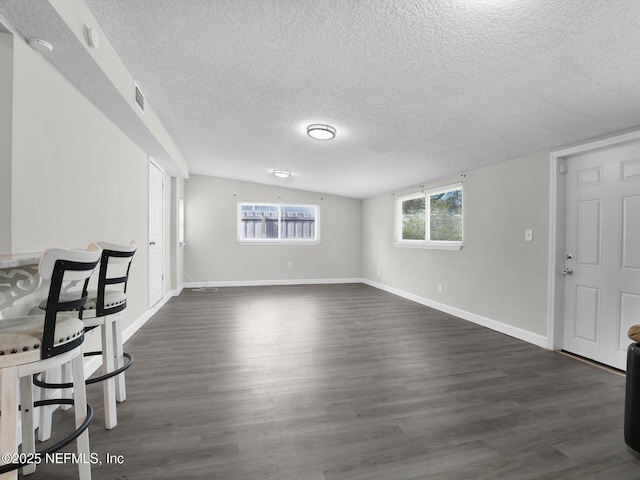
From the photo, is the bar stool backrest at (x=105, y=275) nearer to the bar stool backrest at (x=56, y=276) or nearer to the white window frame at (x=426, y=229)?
the bar stool backrest at (x=56, y=276)

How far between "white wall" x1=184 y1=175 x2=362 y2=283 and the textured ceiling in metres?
3.40

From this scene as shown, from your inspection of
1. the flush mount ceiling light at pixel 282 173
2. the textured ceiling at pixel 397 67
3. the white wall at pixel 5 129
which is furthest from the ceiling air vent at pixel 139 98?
the flush mount ceiling light at pixel 282 173

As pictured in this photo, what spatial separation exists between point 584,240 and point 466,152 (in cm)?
145

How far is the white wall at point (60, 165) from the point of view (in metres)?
1.69

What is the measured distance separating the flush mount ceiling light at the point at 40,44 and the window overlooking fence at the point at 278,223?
17.9ft

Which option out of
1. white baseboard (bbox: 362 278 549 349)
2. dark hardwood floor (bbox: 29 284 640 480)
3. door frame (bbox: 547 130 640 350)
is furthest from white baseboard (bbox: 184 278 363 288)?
door frame (bbox: 547 130 640 350)

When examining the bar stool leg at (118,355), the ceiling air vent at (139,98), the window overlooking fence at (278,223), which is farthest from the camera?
the window overlooking fence at (278,223)

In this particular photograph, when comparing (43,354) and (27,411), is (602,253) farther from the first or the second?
(27,411)

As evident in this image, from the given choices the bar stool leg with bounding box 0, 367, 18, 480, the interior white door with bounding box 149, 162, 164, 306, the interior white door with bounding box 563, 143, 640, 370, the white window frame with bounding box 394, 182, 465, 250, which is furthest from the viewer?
the white window frame with bounding box 394, 182, 465, 250

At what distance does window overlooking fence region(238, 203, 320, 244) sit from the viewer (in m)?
7.33

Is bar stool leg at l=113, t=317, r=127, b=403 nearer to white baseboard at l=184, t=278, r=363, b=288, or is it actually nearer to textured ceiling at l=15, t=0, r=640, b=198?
textured ceiling at l=15, t=0, r=640, b=198

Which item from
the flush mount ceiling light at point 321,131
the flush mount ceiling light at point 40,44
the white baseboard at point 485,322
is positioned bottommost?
the white baseboard at point 485,322

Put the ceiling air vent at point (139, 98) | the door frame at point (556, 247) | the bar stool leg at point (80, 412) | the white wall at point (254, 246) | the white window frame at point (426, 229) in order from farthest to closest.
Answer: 1. the white wall at point (254, 246)
2. the white window frame at point (426, 229)
3. the door frame at point (556, 247)
4. the ceiling air vent at point (139, 98)
5. the bar stool leg at point (80, 412)

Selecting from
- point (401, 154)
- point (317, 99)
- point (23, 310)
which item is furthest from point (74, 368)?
point (401, 154)
